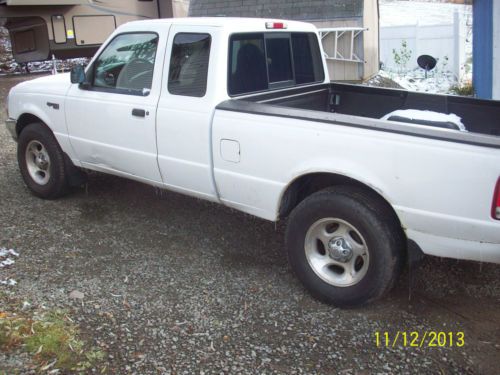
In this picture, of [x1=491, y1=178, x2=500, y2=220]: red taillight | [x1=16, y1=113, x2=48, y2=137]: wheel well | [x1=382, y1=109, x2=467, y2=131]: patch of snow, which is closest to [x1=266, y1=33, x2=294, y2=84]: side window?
[x1=382, y1=109, x2=467, y2=131]: patch of snow

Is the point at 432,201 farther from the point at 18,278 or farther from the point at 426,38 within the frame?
the point at 426,38

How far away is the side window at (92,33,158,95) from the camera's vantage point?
4.49 meters

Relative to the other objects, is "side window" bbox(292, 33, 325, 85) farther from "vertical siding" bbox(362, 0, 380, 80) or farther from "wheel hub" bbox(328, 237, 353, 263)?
"vertical siding" bbox(362, 0, 380, 80)

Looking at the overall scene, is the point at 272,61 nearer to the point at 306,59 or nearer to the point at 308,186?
the point at 306,59

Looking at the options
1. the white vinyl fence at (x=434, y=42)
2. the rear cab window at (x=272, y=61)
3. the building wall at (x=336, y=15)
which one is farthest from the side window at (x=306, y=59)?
the white vinyl fence at (x=434, y=42)

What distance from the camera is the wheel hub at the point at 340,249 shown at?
3.51 meters

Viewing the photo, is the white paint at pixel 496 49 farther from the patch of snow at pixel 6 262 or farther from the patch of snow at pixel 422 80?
the patch of snow at pixel 6 262

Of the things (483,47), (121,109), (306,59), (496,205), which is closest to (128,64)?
(121,109)

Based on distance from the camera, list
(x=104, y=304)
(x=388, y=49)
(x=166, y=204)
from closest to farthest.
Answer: (x=104, y=304)
(x=166, y=204)
(x=388, y=49)

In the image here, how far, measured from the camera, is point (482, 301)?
371cm

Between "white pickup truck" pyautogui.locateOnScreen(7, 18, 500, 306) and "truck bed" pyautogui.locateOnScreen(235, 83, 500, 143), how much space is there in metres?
0.01

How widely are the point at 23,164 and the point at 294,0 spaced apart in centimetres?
1039

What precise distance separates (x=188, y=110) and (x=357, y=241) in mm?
1590

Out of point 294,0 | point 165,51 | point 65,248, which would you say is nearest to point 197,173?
point 165,51
